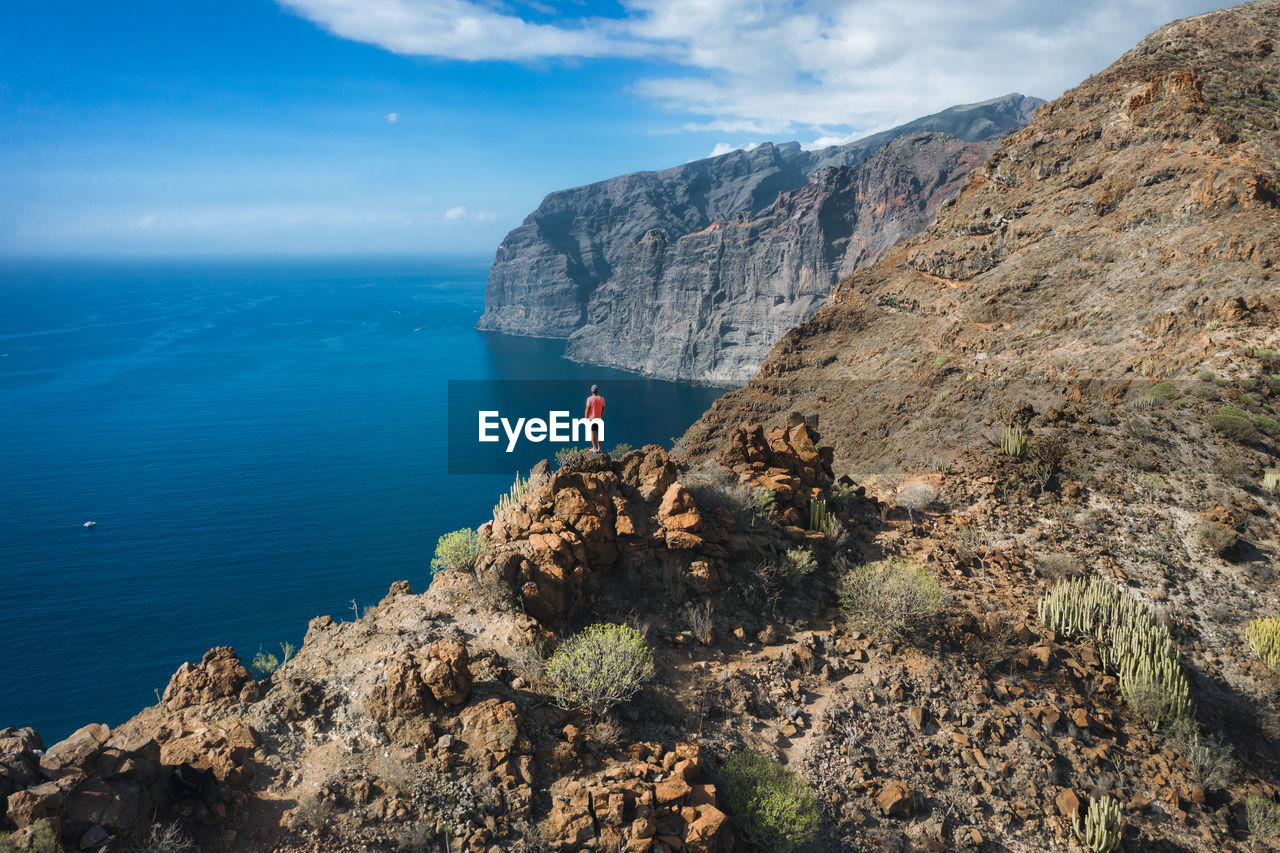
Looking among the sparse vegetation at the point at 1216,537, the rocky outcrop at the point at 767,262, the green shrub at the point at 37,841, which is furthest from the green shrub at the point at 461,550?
the rocky outcrop at the point at 767,262

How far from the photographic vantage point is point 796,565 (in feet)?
32.7

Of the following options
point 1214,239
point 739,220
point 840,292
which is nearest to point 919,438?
point 1214,239

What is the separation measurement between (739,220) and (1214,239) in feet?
454

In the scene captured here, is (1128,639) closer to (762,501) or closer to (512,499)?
(762,501)

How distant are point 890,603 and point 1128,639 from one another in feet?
11.4

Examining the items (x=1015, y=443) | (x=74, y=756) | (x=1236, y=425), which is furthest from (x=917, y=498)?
(x=74, y=756)

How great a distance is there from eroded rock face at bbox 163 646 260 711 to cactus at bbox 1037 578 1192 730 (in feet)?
36.6

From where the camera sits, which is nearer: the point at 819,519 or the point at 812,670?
the point at 812,670

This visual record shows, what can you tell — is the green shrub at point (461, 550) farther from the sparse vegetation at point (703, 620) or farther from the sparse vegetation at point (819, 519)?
the sparse vegetation at point (819, 519)

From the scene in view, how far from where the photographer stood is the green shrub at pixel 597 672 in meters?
6.94

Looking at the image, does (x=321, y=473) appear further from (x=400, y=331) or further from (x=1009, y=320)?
(x=400, y=331)

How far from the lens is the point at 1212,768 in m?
7.72

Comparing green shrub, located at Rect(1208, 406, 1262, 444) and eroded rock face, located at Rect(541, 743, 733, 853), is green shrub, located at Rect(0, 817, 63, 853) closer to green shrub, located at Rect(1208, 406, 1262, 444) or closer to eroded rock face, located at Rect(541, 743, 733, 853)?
eroded rock face, located at Rect(541, 743, 733, 853)

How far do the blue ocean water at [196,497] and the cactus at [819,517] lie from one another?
102 feet
